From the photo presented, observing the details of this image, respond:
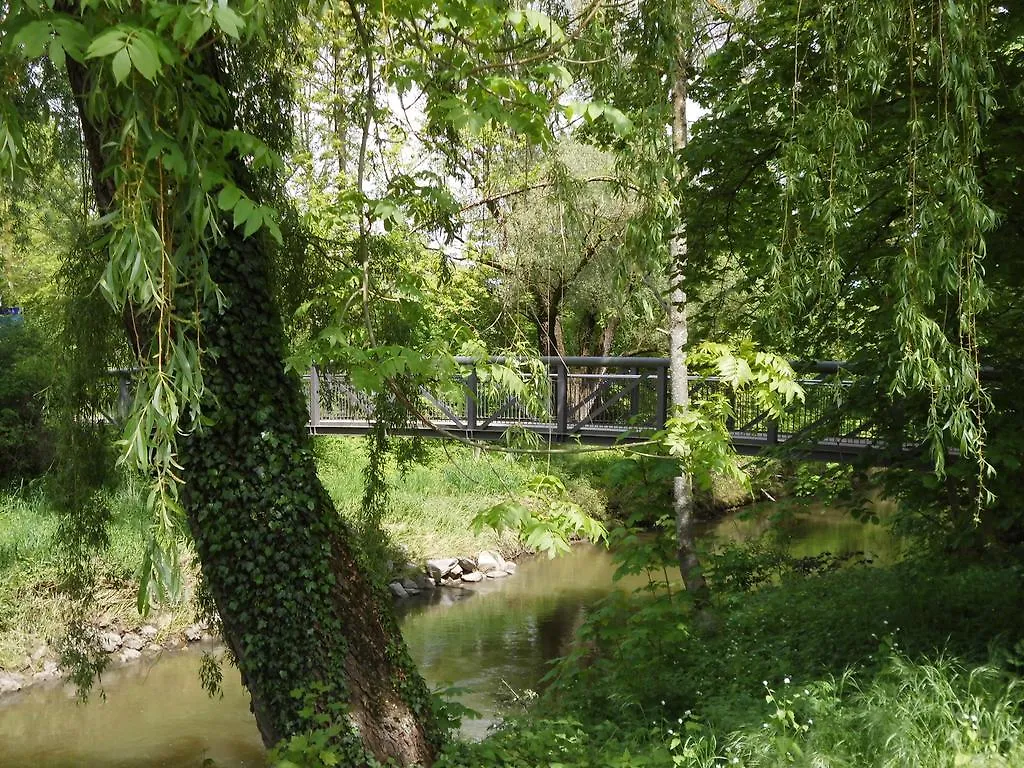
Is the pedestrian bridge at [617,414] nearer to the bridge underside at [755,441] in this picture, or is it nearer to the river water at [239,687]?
the bridge underside at [755,441]

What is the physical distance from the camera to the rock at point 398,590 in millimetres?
11195

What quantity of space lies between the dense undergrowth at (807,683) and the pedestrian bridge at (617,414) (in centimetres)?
104

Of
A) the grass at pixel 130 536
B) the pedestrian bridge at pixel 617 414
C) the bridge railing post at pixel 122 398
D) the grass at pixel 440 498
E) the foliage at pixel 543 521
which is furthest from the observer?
the grass at pixel 440 498

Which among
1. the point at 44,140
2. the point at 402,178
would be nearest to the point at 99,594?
the point at 44,140

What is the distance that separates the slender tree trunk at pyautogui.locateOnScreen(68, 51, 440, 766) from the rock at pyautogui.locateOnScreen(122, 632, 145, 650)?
5.79m

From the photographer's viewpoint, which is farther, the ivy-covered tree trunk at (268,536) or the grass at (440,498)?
the grass at (440,498)

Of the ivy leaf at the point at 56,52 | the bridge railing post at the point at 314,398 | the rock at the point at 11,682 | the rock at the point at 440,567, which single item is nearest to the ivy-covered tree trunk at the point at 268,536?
the ivy leaf at the point at 56,52

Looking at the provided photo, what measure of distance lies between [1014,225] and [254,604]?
4.11 meters

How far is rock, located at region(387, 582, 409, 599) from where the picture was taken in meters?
11.2

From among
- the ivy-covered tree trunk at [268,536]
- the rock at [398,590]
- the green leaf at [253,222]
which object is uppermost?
the green leaf at [253,222]

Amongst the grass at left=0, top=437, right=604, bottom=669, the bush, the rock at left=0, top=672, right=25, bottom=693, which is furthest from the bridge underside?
the rock at left=0, top=672, right=25, bottom=693

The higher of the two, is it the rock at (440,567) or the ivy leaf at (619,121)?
the ivy leaf at (619,121)

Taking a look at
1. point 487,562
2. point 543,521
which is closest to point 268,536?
point 543,521

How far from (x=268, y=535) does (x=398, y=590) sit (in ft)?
24.7
